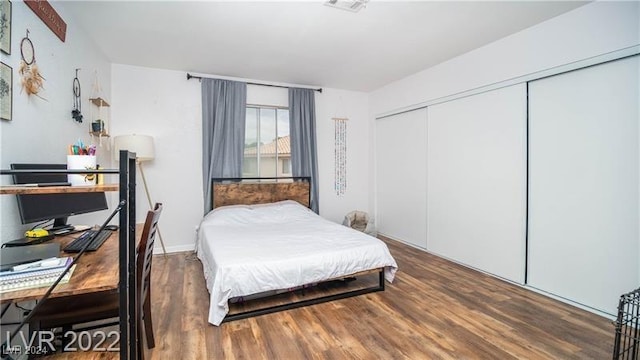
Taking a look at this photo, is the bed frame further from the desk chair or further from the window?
the desk chair

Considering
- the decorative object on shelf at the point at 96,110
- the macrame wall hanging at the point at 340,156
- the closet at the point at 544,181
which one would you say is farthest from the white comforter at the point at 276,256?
the macrame wall hanging at the point at 340,156

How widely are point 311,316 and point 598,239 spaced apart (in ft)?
7.65

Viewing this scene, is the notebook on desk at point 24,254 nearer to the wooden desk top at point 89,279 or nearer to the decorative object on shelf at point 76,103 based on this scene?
the wooden desk top at point 89,279

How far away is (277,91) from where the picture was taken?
14.7 ft

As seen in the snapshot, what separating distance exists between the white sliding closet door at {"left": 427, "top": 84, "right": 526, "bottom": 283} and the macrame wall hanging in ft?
4.86

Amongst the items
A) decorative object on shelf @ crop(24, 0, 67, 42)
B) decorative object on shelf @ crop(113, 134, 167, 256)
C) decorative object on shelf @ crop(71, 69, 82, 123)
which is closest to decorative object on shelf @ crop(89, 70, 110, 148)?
decorative object on shelf @ crop(113, 134, 167, 256)

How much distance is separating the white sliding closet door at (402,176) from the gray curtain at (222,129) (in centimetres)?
222

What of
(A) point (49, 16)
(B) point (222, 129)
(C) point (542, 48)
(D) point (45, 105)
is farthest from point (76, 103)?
(C) point (542, 48)

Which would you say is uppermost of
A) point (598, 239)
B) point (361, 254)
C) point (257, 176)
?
point (257, 176)

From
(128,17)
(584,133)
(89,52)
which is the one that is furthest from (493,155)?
(89,52)

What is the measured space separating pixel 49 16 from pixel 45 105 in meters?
0.61

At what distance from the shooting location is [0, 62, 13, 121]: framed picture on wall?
1.50 meters

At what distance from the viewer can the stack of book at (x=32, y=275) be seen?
1.01 m

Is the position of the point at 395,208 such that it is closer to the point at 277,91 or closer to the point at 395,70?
the point at 395,70
